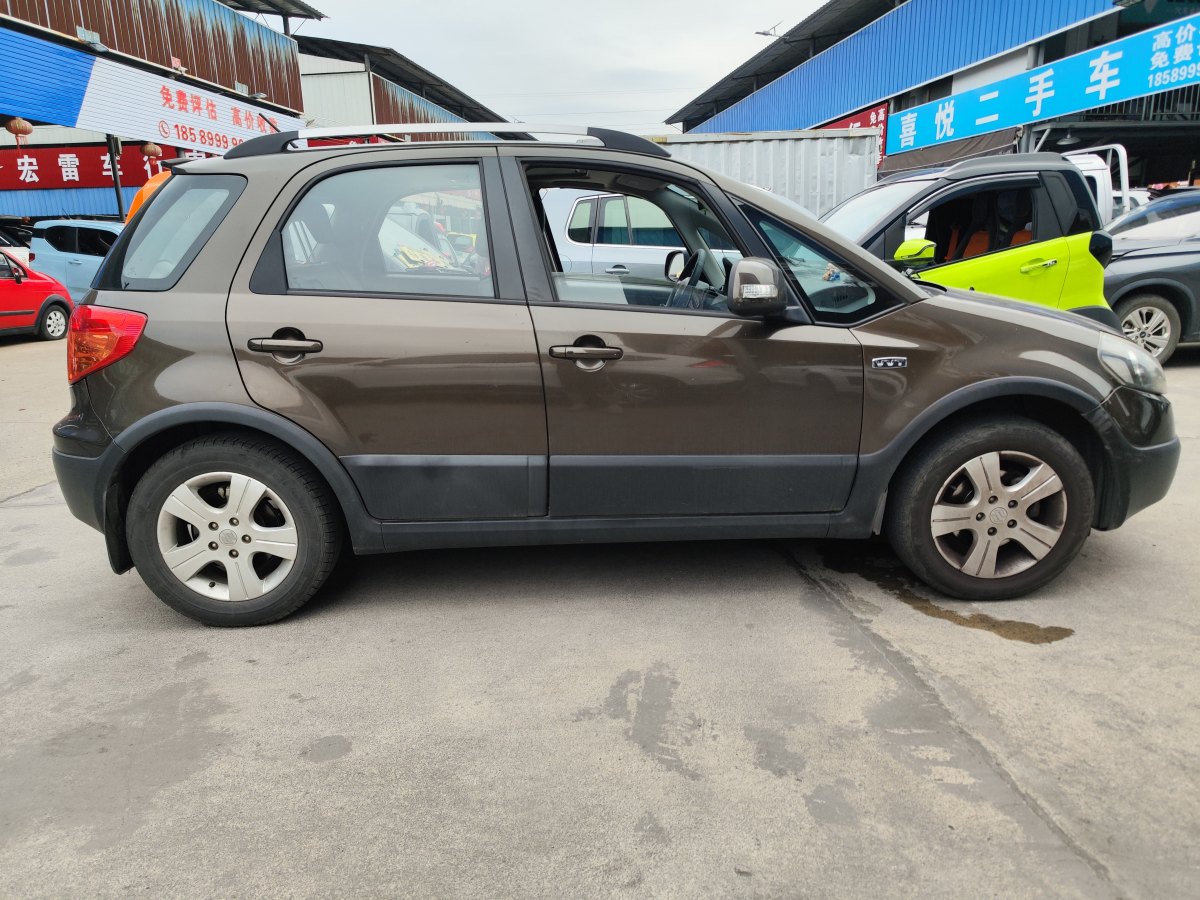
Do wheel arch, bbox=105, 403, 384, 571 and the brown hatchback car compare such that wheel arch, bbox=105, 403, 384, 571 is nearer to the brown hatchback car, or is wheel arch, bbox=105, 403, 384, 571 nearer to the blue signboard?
the brown hatchback car

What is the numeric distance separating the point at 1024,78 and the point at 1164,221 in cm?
1362

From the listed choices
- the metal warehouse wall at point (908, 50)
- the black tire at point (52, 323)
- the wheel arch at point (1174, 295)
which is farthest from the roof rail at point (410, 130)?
the metal warehouse wall at point (908, 50)

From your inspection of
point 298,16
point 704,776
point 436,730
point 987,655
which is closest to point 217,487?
point 436,730

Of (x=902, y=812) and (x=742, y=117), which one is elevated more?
(x=742, y=117)

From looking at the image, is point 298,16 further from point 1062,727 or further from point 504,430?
point 1062,727

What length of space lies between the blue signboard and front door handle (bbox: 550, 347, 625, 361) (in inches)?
674

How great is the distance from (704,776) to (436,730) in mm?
809

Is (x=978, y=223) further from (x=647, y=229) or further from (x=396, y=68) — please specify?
(x=396, y=68)

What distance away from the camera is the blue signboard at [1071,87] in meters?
15.1

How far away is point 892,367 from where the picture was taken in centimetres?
302

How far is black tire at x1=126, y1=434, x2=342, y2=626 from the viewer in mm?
2955

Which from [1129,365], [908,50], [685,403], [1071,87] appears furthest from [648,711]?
[908,50]

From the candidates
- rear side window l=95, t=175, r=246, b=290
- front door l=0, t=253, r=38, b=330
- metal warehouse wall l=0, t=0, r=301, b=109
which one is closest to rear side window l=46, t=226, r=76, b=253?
metal warehouse wall l=0, t=0, r=301, b=109

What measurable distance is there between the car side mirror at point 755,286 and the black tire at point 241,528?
5.44ft
